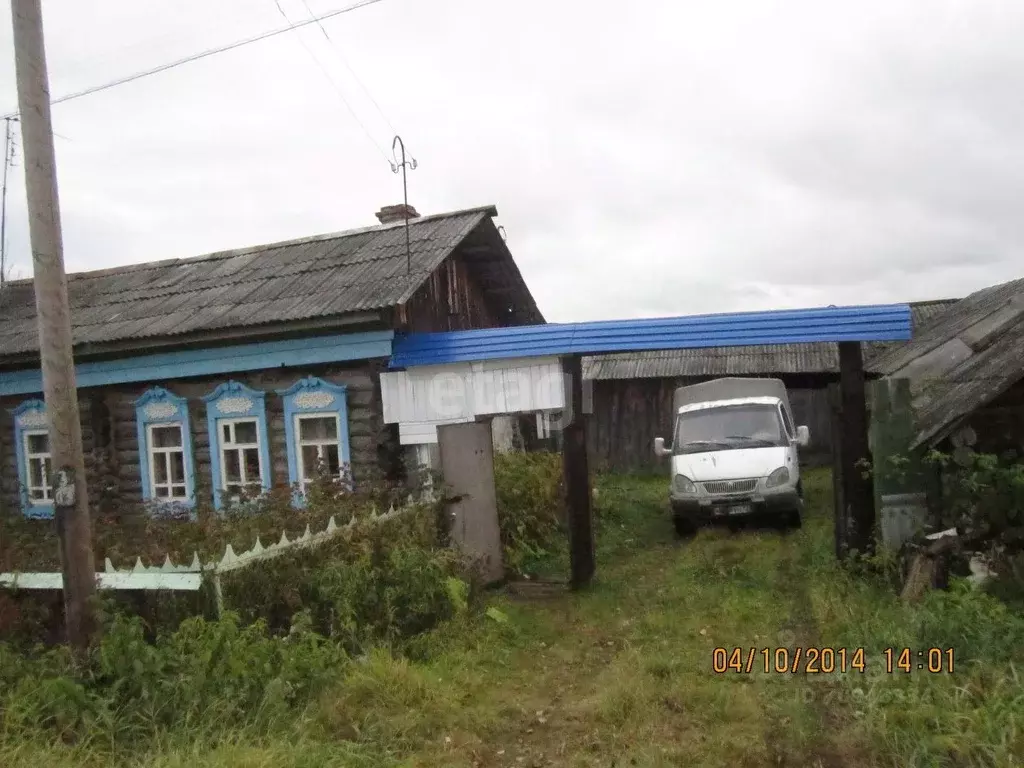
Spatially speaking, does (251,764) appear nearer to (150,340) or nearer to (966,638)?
(966,638)

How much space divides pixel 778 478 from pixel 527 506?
139 inches

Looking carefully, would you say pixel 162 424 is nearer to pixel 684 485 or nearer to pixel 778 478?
pixel 684 485

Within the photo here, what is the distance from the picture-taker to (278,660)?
537 centimetres

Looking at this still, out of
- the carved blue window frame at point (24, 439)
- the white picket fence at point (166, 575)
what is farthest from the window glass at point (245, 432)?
the white picket fence at point (166, 575)

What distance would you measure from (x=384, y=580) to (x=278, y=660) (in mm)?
1415

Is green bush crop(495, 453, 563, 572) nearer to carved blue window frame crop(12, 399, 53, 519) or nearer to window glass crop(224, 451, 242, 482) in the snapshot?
window glass crop(224, 451, 242, 482)

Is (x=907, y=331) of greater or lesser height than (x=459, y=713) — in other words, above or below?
above

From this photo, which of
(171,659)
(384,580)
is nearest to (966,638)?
(384,580)

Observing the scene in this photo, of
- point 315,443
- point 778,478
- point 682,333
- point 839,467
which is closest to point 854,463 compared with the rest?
point 839,467

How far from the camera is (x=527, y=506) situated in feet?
34.4

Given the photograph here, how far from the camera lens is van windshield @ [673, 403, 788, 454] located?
1160cm

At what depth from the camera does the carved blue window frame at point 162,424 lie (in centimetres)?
1121

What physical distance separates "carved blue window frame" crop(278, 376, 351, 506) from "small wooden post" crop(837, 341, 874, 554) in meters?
5.85
